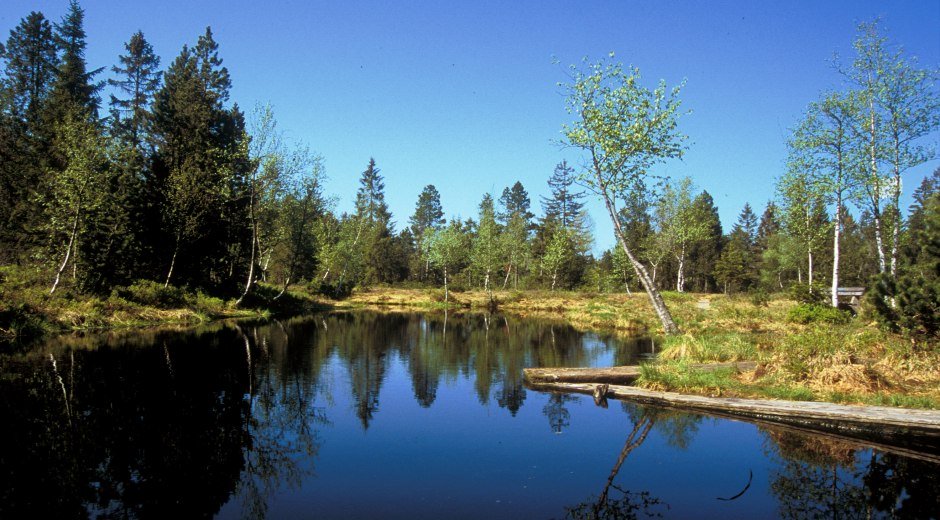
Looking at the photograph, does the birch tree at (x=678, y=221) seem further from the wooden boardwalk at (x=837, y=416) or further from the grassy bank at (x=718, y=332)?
the wooden boardwalk at (x=837, y=416)

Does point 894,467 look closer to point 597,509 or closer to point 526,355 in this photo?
point 597,509

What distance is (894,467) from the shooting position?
8.77 metres

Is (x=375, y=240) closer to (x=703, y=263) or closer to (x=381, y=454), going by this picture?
(x=703, y=263)

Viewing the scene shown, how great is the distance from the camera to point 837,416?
10.6 m

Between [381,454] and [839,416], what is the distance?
29.8 ft

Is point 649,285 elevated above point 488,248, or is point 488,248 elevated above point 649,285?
point 488,248

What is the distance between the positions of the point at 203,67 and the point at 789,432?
46.3m

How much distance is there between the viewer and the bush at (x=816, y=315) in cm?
2572

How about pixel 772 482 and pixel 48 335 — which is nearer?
pixel 772 482

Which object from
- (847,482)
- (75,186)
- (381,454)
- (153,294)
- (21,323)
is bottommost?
(381,454)

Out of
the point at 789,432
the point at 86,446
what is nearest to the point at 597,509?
the point at 789,432

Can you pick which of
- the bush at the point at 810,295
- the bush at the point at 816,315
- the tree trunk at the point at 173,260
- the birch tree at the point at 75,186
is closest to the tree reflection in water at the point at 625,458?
the bush at the point at 816,315

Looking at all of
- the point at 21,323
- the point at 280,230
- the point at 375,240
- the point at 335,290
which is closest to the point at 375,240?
the point at 375,240

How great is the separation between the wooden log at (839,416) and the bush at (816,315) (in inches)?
676
